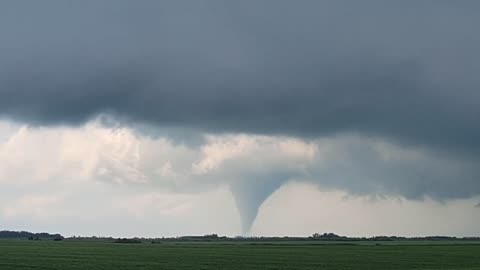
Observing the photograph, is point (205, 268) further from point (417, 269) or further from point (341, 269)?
point (417, 269)

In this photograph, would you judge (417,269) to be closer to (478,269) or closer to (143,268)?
(478,269)

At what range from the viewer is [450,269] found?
69875mm

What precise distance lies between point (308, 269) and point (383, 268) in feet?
27.9

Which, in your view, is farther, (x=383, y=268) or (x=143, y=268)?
(x=383, y=268)

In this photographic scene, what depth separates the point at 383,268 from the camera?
72.6 metres

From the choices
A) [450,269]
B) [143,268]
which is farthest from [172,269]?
[450,269]

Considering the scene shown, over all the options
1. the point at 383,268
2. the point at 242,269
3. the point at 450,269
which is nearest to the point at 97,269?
the point at 242,269

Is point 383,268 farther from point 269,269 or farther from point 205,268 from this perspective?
point 205,268

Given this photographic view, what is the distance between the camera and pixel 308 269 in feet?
231

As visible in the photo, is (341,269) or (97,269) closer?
(97,269)

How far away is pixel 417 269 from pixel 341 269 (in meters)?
7.83

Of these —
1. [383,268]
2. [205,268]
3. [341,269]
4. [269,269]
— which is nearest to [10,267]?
[205,268]

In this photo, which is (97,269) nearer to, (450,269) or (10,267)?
(10,267)

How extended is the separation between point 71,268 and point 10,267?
22.1ft
